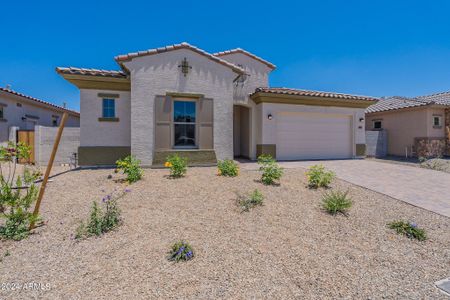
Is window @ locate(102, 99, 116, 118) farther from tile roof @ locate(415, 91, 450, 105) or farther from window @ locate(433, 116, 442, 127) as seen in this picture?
window @ locate(433, 116, 442, 127)

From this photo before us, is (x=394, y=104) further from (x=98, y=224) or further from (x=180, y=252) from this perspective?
(x=98, y=224)

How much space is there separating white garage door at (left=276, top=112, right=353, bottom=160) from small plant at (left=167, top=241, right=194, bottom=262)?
9.32 meters

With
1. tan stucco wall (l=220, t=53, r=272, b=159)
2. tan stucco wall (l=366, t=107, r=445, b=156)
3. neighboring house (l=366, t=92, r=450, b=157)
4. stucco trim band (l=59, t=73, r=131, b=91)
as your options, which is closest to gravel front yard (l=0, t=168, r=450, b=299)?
stucco trim band (l=59, t=73, r=131, b=91)

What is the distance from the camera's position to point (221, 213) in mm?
4590

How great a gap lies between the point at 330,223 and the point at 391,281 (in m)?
1.61

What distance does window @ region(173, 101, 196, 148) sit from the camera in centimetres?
914

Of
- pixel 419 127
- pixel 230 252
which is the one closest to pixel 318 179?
pixel 230 252

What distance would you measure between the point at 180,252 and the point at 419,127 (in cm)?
1858

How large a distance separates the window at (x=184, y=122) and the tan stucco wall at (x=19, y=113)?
36.7ft

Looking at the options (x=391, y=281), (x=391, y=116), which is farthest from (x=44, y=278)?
(x=391, y=116)

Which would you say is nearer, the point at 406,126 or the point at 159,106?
the point at 159,106

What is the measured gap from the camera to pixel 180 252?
3.13 meters

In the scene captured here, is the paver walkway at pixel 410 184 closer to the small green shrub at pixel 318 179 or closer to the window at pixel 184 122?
the small green shrub at pixel 318 179

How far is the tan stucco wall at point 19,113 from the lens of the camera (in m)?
12.4
